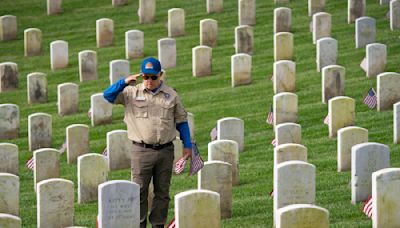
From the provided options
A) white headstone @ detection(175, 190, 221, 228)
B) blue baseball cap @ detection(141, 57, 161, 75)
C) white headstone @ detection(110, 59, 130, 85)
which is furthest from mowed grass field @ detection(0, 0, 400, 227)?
blue baseball cap @ detection(141, 57, 161, 75)

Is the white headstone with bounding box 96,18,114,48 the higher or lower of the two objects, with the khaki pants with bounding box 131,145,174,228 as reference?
higher

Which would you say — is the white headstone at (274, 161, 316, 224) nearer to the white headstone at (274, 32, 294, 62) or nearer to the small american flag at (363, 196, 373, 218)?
the small american flag at (363, 196, 373, 218)

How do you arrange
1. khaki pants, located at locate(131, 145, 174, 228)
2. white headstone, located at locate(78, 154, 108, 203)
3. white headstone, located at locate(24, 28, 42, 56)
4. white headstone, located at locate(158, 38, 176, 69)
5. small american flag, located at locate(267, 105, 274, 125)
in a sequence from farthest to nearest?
white headstone, located at locate(24, 28, 42, 56) < white headstone, located at locate(158, 38, 176, 69) < small american flag, located at locate(267, 105, 274, 125) < white headstone, located at locate(78, 154, 108, 203) < khaki pants, located at locate(131, 145, 174, 228)

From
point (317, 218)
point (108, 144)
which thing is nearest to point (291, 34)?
point (108, 144)

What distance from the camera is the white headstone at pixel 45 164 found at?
1795 centimetres

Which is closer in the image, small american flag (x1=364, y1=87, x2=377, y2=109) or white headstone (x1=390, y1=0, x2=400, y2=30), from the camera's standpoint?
small american flag (x1=364, y1=87, x2=377, y2=109)

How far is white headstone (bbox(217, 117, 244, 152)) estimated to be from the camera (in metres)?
19.5

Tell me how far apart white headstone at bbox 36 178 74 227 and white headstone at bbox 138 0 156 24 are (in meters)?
15.6

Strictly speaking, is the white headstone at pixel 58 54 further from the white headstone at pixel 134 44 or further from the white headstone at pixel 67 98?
the white headstone at pixel 67 98

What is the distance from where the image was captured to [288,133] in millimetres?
19016

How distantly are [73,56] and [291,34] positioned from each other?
532cm

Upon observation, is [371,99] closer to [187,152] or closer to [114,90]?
[187,152]

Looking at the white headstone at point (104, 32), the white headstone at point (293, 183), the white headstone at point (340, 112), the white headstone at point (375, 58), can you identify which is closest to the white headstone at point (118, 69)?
the white headstone at point (104, 32)

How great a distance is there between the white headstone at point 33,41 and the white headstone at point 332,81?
841 centimetres
